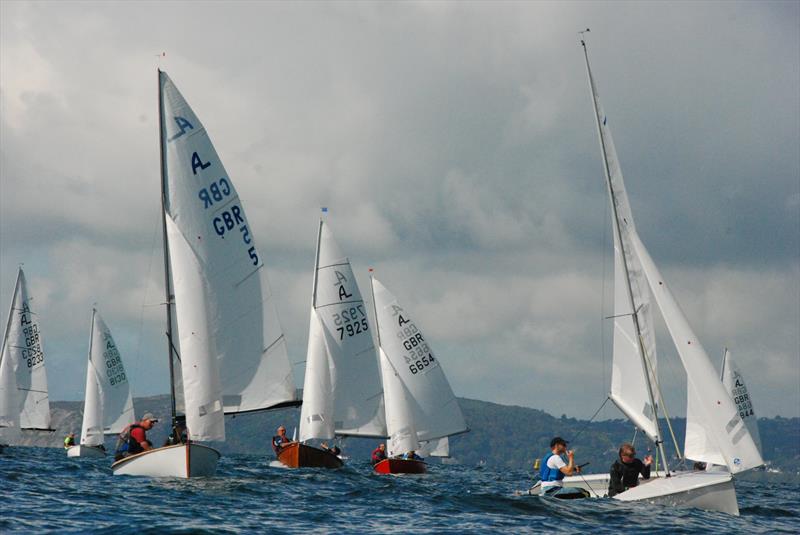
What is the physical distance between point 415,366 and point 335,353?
174 inches

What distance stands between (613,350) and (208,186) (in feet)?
38.9

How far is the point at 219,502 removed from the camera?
827 inches

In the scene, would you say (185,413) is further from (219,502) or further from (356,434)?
(356,434)

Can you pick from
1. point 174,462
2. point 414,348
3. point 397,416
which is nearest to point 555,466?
point 174,462

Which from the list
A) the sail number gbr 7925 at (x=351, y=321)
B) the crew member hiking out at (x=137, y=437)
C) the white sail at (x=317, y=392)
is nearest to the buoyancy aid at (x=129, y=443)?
the crew member hiking out at (x=137, y=437)

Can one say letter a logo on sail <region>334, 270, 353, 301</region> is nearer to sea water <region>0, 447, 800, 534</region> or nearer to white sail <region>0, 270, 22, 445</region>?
sea water <region>0, 447, 800, 534</region>

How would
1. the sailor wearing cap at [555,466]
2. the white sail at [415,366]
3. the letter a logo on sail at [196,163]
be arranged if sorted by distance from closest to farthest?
1. the sailor wearing cap at [555,466]
2. the letter a logo on sail at [196,163]
3. the white sail at [415,366]

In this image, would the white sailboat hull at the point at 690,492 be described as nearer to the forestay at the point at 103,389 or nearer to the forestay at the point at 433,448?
the forestay at the point at 433,448

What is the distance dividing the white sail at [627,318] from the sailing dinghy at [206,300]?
31.1 feet

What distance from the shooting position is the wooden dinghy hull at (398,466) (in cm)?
4144

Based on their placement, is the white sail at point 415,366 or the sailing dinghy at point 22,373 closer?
the white sail at point 415,366

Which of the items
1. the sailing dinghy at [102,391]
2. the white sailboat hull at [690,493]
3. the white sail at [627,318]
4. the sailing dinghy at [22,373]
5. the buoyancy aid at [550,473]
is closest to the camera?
the white sailboat hull at [690,493]

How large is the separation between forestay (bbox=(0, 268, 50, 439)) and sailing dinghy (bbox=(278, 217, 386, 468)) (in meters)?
22.3

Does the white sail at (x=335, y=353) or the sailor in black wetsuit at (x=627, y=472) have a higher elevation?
the white sail at (x=335, y=353)
